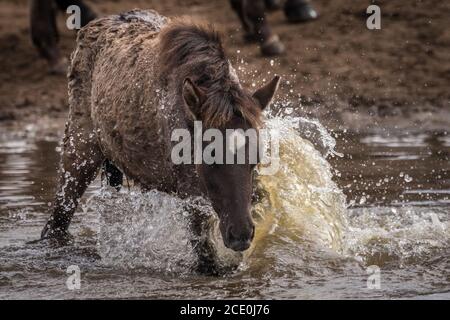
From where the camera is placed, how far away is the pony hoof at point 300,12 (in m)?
15.8

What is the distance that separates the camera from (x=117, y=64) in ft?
25.0

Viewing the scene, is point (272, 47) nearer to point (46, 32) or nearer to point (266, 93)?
point (46, 32)

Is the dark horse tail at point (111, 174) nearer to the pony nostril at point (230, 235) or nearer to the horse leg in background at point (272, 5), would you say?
the pony nostril at point (230, 235)

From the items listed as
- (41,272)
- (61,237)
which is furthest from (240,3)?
(41,272)

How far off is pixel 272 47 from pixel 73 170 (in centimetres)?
700

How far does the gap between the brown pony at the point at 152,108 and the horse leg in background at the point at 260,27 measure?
6.32 meters

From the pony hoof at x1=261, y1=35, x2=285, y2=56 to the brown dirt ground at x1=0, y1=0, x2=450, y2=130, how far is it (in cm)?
13

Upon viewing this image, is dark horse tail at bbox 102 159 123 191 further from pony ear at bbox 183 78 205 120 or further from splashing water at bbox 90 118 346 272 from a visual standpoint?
pony ear at bbox 183 78 205 120

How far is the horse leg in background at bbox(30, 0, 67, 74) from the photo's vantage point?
14.4 m

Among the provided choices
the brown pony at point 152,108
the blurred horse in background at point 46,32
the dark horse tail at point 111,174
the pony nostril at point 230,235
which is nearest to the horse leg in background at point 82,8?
the blurred horse in background at point 46,32

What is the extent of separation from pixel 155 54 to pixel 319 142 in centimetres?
440

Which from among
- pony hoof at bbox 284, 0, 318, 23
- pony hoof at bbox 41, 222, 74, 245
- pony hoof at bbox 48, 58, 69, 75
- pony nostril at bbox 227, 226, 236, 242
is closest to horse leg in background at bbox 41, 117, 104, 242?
pony hoof at bbox 41, 222, 74, 245

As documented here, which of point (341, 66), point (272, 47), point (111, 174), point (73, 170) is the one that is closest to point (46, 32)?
point (272, 47)

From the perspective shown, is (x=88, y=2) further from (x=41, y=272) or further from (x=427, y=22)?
(x=41, y=272)
